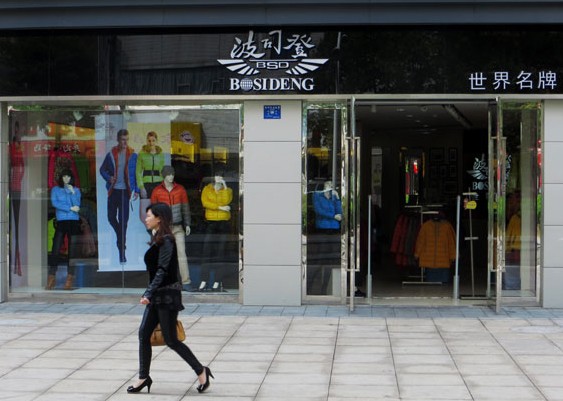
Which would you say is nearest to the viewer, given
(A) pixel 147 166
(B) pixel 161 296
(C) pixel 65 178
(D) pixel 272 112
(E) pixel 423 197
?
(B) pixel 161 296

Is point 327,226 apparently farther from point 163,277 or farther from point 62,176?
point 163,277

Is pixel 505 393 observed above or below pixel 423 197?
below

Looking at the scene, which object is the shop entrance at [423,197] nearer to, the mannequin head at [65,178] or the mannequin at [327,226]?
the mannequin at [327,226]

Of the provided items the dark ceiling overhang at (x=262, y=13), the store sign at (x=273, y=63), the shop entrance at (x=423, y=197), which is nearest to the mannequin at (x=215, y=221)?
the store sign at (x=273, y=63)

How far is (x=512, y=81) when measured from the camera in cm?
1046

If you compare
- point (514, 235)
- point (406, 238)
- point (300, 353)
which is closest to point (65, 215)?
point (300, 353)

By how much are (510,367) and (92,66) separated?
7.21 meters

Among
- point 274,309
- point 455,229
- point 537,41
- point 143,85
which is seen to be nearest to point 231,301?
point 274,309

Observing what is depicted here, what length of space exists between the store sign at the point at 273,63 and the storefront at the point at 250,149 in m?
0.02

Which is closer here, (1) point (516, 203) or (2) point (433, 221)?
(1) point (516, 203)

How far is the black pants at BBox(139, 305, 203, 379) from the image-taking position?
20.7ft

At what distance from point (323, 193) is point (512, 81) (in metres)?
3.15

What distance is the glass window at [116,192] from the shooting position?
11281mm

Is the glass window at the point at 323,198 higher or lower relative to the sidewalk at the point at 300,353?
higher
